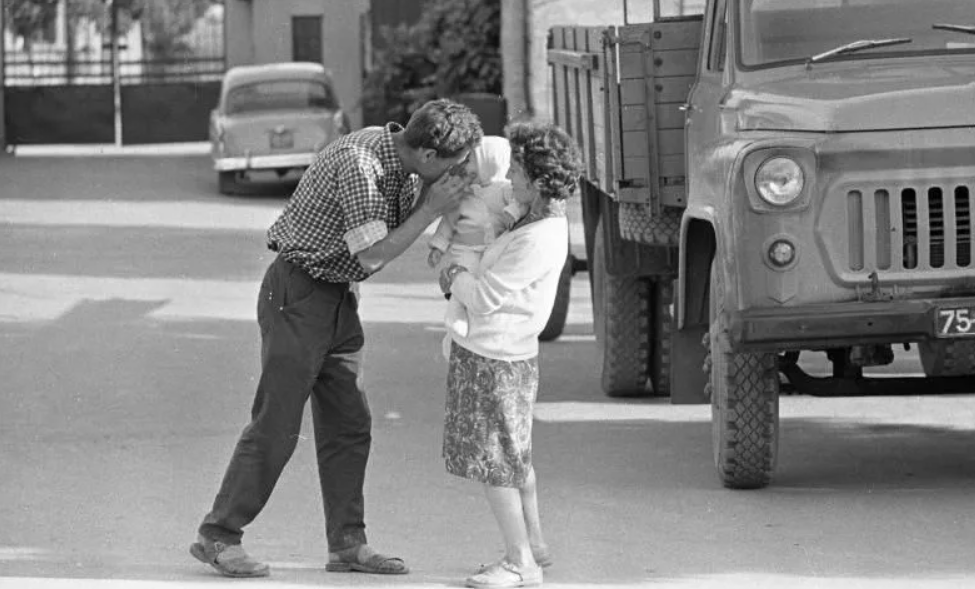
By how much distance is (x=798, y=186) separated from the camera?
8.37 metres

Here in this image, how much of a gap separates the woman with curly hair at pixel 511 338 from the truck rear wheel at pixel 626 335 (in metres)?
4.69

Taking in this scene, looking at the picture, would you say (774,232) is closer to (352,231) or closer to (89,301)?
(352,231)

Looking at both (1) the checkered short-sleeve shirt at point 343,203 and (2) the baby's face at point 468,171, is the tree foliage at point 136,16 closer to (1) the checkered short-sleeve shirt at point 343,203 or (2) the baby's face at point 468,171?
(1) the checkered short-sleeve shirt at point 343,203

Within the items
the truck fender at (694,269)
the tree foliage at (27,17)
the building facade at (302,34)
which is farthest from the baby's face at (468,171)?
the tree foliage at (27,17)

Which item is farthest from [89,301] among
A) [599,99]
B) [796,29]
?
[796,29]

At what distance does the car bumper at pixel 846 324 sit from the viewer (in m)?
8.26

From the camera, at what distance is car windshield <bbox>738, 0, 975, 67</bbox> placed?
9188 mm

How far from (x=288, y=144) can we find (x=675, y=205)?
17.7 m

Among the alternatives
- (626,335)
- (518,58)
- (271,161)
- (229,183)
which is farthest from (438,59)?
(626,335)

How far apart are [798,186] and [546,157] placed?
1605mm

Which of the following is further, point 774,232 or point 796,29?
point 796,29

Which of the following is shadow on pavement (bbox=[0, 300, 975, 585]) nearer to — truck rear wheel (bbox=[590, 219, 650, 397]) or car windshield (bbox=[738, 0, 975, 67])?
truck rear wheel (bbox=[590, 219, 650, 397])

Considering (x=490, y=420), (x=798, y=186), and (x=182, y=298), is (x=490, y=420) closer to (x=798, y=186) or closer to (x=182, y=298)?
(x=798, y=186)

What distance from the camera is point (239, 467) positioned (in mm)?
7406
